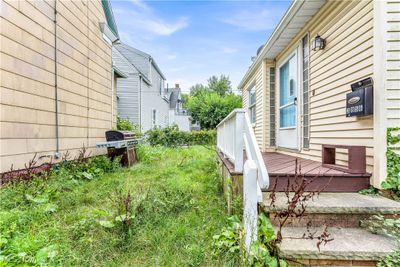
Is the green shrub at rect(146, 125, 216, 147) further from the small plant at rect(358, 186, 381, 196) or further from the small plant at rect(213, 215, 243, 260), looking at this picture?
the small plant at rect(213, 215, 243, 260)

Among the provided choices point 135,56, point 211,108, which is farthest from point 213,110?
point 135,56

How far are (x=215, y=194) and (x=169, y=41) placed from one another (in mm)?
21372


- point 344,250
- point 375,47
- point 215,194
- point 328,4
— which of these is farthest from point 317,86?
point 344,250

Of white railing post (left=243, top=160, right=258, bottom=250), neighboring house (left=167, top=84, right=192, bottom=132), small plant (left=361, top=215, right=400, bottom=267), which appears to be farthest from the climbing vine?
neighboring house (left=167, top=84, right=192, bottom=132)

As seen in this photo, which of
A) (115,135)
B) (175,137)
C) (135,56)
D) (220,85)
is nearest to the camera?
(115,135)

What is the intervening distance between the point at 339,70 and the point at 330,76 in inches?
9.9

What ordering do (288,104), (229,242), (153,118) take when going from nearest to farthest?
(229,242) < (288,104) < (153,118)

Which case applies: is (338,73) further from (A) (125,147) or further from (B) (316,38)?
(A) (125,147)

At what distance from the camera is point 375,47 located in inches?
104

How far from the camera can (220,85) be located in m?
45.5

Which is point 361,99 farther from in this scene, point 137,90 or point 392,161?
point 137,90

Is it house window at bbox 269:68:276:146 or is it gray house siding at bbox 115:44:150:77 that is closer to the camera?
house window at bbox 269:68:276:146

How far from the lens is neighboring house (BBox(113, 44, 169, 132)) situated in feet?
44.3

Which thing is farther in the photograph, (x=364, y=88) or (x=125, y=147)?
(x=125, y=147)
